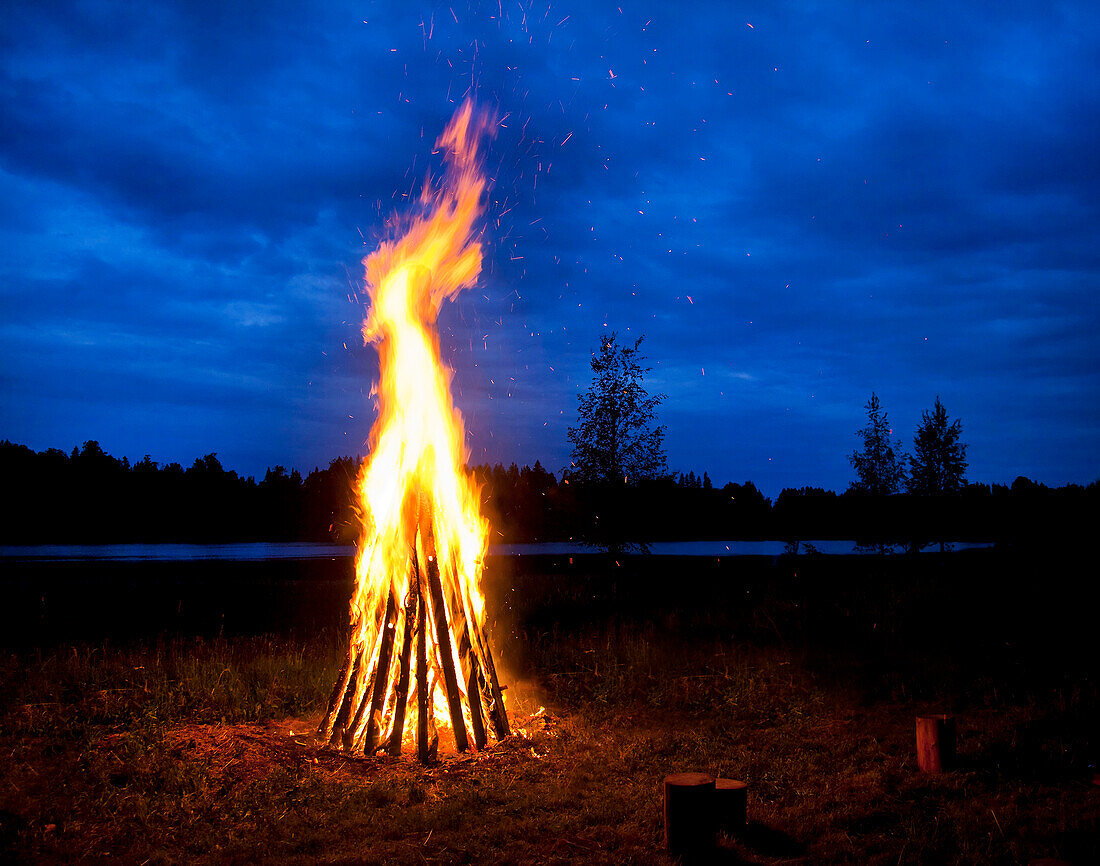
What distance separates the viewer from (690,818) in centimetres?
405

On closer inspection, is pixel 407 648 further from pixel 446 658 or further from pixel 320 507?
pixel 320 507

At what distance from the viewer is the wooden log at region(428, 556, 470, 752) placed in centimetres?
602

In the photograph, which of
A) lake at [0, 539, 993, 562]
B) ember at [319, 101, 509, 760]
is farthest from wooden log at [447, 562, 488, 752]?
lake at [0, 539, 993, 562]

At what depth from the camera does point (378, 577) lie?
Answer: 21.8 ft

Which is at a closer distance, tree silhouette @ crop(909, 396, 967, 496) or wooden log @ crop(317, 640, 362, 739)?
wooden log @ crop(317, 640, 362, 739)

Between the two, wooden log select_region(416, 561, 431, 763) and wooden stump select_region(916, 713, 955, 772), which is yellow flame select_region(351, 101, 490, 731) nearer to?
wooden log select_region(416, 561, 431, 763)

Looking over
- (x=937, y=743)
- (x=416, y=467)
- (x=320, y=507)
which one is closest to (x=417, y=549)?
(x=416, y=467)

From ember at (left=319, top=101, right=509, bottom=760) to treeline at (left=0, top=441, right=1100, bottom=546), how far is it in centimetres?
1101

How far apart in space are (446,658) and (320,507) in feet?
237

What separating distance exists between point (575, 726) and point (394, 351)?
3.65m

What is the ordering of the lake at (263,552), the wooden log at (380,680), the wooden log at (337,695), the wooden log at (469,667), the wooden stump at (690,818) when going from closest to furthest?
the wooden stump at (690,818) < the wooden log at (380,680) < the wooden log at (469,667) < the wooden log at (337,695) < the lake at (263,552)

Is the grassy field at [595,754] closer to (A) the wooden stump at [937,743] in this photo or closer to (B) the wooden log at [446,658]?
(A) the wooden stump at [937,743]

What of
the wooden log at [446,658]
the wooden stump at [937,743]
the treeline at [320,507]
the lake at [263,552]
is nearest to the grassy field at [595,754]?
the wooden stump at [937,743]

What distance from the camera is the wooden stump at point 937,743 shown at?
17.8 ft
